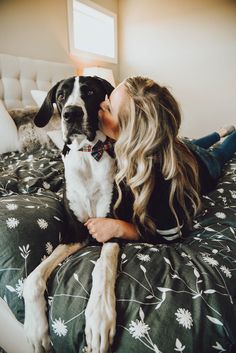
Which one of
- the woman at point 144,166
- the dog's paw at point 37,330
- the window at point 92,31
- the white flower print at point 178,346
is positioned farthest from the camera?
the window at point 92,31

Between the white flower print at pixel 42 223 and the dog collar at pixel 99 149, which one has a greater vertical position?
the dog collar at pixel 99 149

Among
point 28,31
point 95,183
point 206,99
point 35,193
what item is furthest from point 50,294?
point 206,99

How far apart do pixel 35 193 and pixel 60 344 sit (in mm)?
760

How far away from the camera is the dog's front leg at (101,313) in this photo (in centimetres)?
65

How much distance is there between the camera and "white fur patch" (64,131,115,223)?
1083 mm

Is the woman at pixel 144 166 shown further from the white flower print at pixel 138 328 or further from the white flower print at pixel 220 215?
the white flower print at pixel 138 328

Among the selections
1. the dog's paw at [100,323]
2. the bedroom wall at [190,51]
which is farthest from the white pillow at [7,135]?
the bedroom wall at [190,51]

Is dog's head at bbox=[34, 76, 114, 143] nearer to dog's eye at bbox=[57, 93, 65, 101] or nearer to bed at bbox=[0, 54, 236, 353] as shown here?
dog's eye at bbox=[57, 93, 65, 101]

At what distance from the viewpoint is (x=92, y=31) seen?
12.7 feet

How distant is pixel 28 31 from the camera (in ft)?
9.93

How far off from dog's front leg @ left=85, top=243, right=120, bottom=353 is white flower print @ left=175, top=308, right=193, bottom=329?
15 centimetres

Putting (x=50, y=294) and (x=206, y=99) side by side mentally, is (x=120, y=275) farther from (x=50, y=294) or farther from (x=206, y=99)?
(x=206, y=99)

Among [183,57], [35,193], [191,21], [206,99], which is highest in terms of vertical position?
[191,21]

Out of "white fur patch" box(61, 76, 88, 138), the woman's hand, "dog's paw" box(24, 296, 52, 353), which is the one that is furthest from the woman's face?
"dog's paw" box(24, 296, 52, 353)
